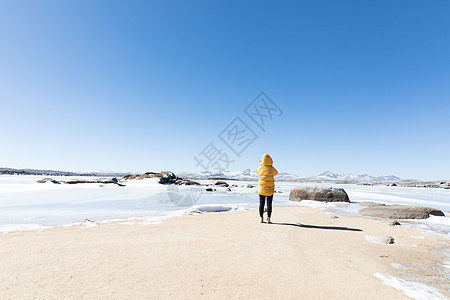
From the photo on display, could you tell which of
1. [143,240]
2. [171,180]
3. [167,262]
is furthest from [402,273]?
[171,180]

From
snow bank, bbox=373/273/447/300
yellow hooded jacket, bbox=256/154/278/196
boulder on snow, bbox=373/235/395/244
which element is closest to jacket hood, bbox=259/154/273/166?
yellow hooded jacket, bbox=256/154/278/196

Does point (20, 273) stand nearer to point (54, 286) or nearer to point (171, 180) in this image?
point (54, 286)

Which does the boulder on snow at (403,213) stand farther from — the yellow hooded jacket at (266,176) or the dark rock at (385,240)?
the yellow hooded jacket at (266,176)

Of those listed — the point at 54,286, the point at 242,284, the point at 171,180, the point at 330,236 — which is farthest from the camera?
the point at 171,180

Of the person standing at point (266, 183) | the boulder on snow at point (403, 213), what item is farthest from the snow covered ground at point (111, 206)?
the person standing at point (266, 183)

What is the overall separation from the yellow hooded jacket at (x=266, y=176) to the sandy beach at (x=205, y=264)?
61.8 inches

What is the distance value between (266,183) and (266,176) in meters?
0.20

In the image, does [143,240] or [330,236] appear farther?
[330,236]

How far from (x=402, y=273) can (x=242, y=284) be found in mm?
2286

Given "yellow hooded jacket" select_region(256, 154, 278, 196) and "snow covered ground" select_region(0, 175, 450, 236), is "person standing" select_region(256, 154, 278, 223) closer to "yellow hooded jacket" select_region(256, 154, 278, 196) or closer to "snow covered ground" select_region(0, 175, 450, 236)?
"yellow hooded jacket" select_region(256, 154, 278, 196)

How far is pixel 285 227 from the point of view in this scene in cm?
568

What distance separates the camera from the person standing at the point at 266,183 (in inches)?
245

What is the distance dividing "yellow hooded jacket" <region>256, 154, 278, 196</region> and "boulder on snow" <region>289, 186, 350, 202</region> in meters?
9.49

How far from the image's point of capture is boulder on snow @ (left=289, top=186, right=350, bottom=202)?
46.1ft
